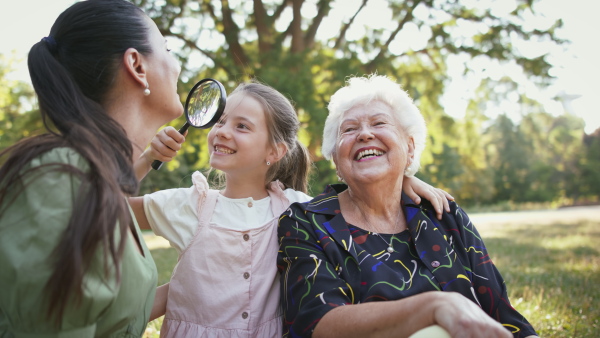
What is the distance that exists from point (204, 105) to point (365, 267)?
120 centimetres

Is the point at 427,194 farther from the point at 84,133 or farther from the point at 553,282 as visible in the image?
the point at 553,282

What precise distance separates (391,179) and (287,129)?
0.81 metres

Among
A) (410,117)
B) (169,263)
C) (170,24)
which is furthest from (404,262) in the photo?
(170,24)

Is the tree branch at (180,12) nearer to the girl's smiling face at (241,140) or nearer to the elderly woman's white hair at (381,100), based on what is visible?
the girl's smiling face at (241,140)

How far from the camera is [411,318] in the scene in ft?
5.67

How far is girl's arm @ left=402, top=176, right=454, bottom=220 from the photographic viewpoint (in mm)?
2652

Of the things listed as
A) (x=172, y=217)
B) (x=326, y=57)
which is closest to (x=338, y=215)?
(x=172, y=217)

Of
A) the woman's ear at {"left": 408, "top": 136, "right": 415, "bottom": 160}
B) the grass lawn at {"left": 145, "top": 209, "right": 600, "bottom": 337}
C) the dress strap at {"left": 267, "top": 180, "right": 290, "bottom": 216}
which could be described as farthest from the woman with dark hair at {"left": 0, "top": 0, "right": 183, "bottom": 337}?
the grass lawn at {"left": 145, "top": 209, "right": 600, "bottom": 337}

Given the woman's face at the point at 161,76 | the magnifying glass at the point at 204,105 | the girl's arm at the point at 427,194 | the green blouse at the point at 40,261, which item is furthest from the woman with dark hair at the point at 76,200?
the girl's arm at the point at 427,194

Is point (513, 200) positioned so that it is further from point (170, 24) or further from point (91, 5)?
point (91, 5)

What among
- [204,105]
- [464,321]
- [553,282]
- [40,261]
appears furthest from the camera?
[553,282]

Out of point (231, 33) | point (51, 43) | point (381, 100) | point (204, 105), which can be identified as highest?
point (231, 33)

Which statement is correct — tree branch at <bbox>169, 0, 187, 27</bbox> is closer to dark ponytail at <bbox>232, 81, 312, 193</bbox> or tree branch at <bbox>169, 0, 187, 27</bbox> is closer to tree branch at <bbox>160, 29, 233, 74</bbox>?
tree branch at <bbox>160, 29, 233, 74</bbox>

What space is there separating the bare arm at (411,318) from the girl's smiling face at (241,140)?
46.6 inches
